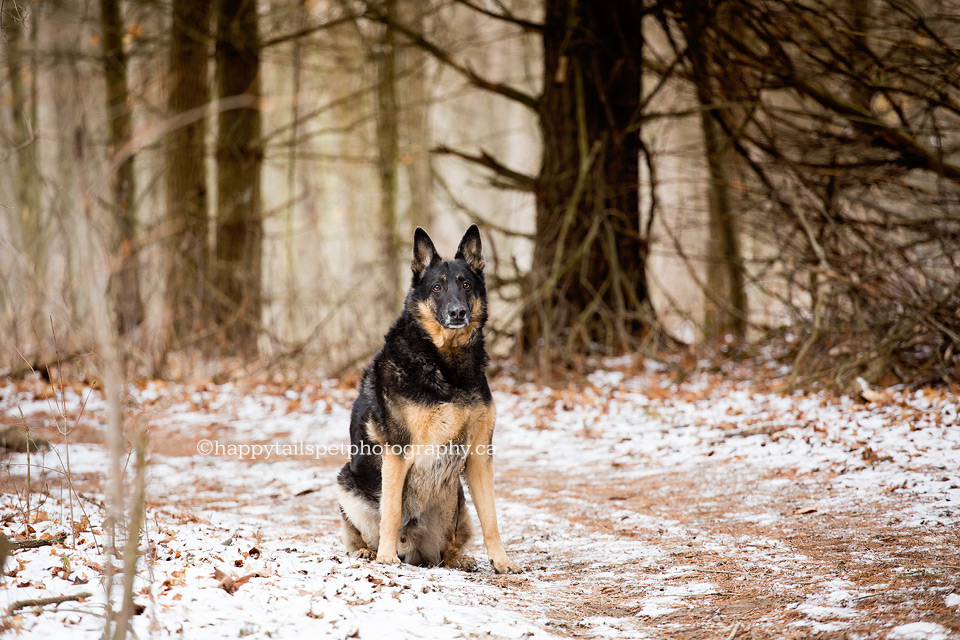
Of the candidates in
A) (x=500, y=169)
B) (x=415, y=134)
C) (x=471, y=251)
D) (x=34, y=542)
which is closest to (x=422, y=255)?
(x=471, y=251)

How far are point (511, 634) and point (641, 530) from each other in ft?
7.47

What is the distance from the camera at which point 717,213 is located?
561 inches

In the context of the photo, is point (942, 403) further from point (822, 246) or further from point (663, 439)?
point (822, 246)

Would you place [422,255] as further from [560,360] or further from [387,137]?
[387,137]

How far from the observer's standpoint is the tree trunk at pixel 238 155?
13.3m

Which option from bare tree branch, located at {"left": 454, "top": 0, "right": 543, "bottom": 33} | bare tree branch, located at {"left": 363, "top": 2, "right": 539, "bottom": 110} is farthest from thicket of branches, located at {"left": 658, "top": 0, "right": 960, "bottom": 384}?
bare tree branch, located at {"left": 363, "top": 2, "right": 539, "bottom": 110}

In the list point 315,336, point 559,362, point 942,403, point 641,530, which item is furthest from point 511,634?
point 315,336

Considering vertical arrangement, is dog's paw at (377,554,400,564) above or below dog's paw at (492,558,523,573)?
above

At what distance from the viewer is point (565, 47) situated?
465 inches

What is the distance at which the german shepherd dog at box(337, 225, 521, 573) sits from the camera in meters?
4.75

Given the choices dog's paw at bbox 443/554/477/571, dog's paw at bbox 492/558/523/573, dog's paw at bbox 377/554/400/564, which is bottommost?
dog's paw at bbox 443/554/477/571

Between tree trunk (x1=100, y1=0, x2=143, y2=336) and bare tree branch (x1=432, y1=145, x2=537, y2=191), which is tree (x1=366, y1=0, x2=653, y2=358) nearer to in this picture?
bare tree branch (x1=432, y1=145, x2=537, y2=191)

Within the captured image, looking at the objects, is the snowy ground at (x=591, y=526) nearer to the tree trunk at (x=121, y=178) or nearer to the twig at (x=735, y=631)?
the twig at (x=735, y=631)

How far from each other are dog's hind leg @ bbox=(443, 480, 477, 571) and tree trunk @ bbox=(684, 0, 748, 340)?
257 inches
